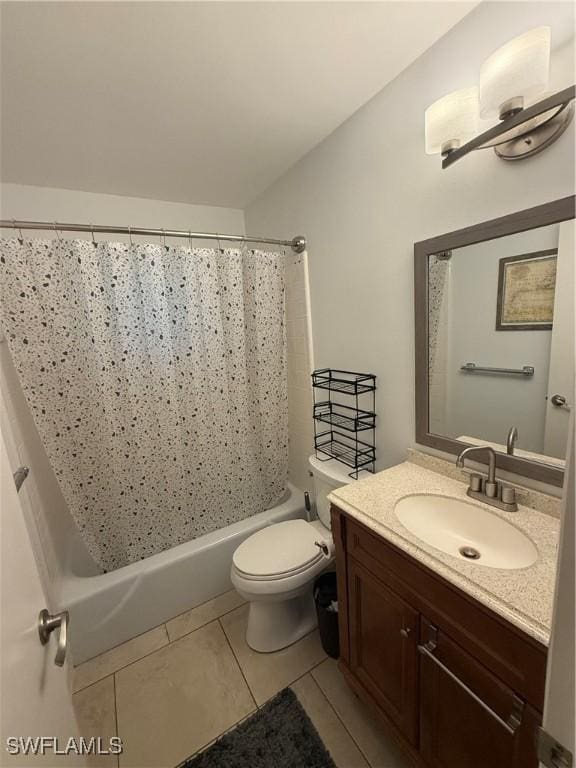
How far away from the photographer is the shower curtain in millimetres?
1438

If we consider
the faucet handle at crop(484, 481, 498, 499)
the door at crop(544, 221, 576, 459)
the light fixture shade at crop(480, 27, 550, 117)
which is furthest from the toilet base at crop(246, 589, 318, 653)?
the light fixture shade at crop(480, 27, 550, 117)

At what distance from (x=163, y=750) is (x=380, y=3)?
2.54m

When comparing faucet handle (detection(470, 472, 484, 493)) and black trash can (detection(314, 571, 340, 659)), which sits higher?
faucet handle (detection(470, 472, 484, 493))

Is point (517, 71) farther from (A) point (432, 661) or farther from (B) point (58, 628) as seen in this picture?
(B) point (58, 628)

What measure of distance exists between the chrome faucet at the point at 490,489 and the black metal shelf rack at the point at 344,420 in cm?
53

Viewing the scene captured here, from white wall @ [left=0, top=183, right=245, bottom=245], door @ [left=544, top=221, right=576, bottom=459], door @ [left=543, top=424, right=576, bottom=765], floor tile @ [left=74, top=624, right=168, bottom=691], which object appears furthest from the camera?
white wall @ [left=0, top=183, right=245, bottom=245]

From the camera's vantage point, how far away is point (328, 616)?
1363mm

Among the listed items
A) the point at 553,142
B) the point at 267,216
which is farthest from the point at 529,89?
A: the point at 267,216

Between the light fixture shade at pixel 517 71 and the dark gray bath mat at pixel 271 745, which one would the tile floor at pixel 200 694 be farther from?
the light fixture shade at pixel 517 71

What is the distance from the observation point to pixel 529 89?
2.48 feet

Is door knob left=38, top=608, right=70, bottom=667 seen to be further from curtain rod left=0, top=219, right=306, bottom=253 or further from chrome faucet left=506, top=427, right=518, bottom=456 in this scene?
curtain rod left=0, top=219, right=306, bottom=253

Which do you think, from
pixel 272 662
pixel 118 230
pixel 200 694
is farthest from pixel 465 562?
pixel 118 230

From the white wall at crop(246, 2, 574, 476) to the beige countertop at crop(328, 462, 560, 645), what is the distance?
26 cm

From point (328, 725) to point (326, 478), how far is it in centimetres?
90
